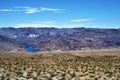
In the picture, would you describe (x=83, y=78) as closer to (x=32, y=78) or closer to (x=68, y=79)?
(x=68, y=79)

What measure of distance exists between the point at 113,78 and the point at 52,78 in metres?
8.35

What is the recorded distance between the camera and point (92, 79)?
34562 mm

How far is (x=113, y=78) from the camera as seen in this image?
3531 cm

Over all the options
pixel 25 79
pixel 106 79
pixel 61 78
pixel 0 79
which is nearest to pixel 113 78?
pixel 106 79

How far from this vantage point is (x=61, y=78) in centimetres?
3562

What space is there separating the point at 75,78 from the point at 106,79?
175 inches

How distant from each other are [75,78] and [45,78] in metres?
4.22

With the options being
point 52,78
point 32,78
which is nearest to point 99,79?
point 52,78

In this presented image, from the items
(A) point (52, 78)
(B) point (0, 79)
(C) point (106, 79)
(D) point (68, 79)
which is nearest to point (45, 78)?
(A) point (52, 78)

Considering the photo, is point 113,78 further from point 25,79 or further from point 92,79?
point 25,79

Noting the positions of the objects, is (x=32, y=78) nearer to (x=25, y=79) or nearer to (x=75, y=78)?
(x=25, y=79)

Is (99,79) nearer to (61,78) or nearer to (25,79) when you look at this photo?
(61,78)

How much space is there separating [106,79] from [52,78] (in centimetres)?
733

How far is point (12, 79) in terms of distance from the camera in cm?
3466
